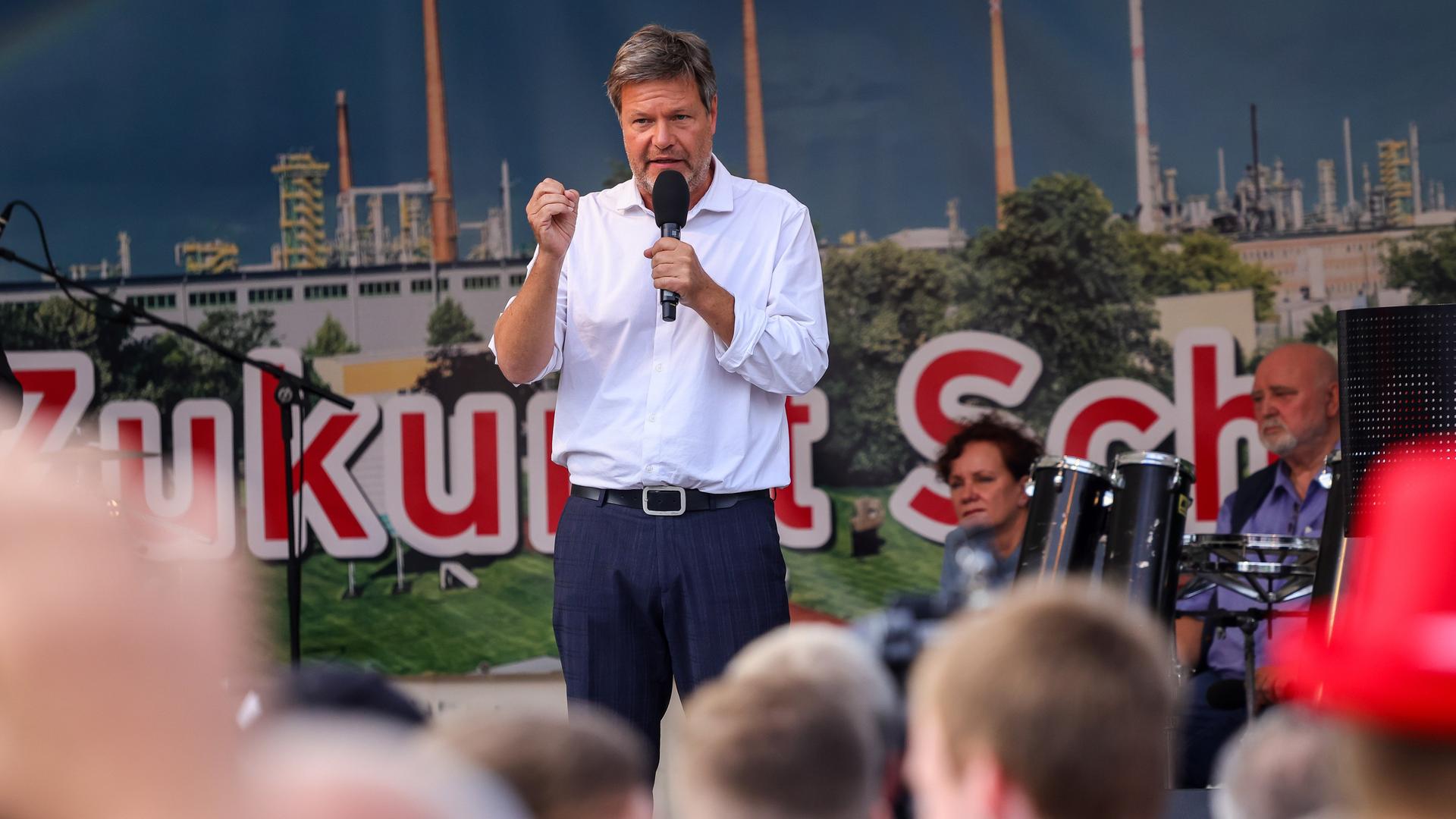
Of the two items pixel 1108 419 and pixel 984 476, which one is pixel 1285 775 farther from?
pixel 1108 419

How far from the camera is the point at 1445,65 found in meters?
4.54

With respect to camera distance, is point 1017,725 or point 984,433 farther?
point 984,433

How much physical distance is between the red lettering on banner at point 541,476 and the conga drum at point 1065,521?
1.86 meters

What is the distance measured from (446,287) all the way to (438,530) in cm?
80

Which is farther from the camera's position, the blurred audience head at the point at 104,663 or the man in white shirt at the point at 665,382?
the man in white shirt at the point at 665,382

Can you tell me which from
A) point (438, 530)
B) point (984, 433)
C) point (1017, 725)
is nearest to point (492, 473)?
point (438, 530)

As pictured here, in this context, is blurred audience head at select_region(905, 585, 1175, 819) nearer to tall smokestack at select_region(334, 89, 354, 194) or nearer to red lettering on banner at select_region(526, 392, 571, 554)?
red lettering on banner at select_region(526, 392, 571, 554)

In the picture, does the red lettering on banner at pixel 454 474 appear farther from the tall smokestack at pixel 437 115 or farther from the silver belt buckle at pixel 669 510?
the silver belt buckle at pixel 669 510

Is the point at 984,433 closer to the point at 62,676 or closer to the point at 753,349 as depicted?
the point at 753,349

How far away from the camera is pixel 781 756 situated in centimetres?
128

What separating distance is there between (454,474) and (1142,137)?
7.92ft

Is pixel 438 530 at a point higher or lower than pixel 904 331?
lower

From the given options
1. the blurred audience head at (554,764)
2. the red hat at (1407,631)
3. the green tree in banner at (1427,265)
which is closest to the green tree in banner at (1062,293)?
the green tree in banner at (1427,265)

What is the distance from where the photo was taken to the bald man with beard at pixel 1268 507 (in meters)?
3.54
